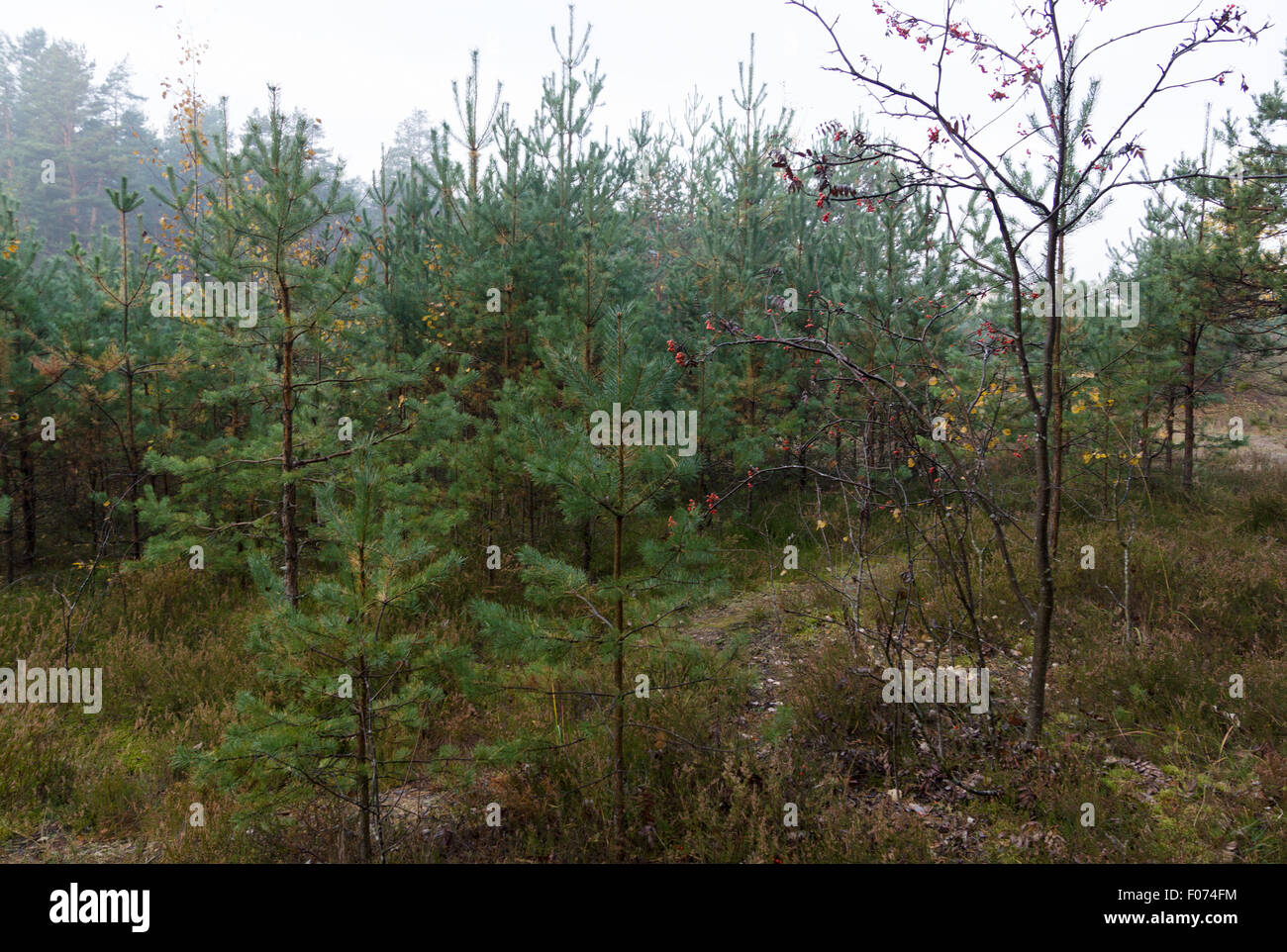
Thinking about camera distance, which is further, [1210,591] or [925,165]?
[1210,591]

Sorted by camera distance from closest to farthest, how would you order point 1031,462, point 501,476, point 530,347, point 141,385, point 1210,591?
point 1210,591 < point 501,476 < point 141,385 < point 530,347 < point 1031,462

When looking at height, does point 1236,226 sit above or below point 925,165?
above

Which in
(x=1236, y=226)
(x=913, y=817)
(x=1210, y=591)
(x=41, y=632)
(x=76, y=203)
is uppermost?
(x=76, y=203)

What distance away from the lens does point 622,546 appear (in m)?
5.99

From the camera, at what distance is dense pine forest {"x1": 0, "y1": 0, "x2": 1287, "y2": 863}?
3920 millimetres

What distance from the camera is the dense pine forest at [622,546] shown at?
392 cm

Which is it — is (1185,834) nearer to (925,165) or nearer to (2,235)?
(925,165)

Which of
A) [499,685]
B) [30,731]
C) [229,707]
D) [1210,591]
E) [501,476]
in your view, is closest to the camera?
[499,685]

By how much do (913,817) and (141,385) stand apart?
10.7 m

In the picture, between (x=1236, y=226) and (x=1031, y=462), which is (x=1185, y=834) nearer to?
(x=1236, y=226)

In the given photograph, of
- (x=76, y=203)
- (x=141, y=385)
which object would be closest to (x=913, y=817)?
(x=141, y=385)

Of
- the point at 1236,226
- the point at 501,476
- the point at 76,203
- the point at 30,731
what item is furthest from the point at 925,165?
the point at 76,203

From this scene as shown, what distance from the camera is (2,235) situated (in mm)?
9891

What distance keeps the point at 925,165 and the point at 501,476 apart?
6.21m
